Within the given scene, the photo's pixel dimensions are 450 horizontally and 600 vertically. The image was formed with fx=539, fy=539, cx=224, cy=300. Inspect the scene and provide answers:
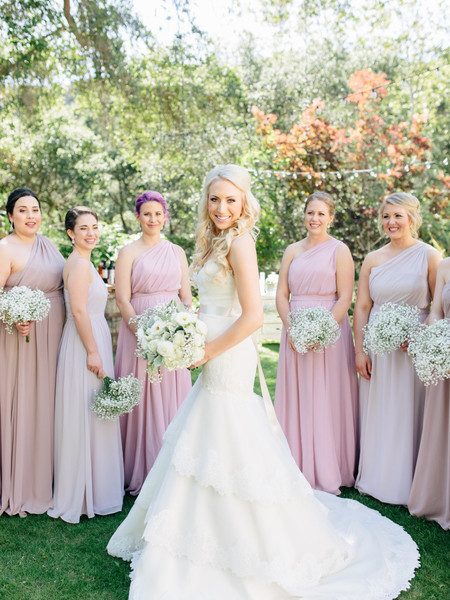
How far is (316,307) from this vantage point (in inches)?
199

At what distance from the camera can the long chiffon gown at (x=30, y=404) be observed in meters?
4.67

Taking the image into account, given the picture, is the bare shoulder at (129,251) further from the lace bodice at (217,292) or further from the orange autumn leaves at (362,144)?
the orange autumn leaves at (362,144)

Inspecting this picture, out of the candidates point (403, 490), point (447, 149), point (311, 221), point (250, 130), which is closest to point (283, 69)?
point (250, 130)

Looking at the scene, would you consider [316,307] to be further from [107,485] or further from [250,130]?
[250,130]

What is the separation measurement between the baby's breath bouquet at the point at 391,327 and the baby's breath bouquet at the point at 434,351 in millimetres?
444

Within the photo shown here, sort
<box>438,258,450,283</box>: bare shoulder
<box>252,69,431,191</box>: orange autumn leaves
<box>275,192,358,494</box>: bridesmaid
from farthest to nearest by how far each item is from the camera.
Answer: <box>252,69,431,191</box>: orange autumn leaves
<box>275,192,358,494</box>: bridesmaid
<box>438,258,450,283</box>: bare shoulder

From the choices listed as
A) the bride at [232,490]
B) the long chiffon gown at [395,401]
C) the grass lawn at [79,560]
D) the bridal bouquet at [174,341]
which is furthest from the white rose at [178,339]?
the long chiffon gown at [395,401]

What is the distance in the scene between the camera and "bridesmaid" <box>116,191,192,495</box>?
5199 mm

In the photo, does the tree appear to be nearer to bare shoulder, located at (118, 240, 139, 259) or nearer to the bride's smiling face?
bare shoulder, located at (118, 240, 139, 259)

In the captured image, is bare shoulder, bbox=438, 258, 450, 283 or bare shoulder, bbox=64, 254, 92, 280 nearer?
bare shoulder, bbox=438, 258, 450, 283

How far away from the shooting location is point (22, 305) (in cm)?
432

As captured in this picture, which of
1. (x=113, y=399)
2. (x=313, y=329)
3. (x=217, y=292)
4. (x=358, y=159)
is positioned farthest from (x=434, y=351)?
(x=358, y=159)

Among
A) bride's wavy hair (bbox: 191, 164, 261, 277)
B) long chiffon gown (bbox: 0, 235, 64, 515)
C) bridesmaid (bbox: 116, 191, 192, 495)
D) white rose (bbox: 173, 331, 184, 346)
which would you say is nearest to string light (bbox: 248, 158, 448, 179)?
bridesmaid (bbox: 116, 191, 192, 495)

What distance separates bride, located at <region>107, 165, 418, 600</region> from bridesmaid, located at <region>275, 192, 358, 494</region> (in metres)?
1.62
